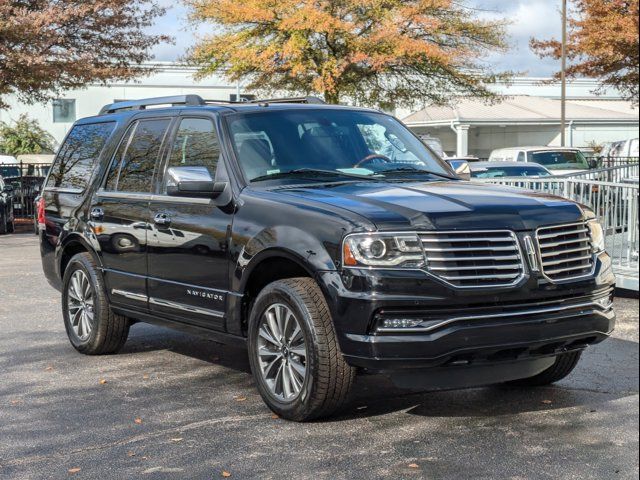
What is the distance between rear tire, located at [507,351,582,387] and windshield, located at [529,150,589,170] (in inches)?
747

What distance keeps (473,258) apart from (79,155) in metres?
4.39

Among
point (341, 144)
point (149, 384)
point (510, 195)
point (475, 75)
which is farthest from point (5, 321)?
point (475, 75)

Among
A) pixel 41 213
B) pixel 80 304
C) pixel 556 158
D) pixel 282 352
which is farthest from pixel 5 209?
pixel 282 352

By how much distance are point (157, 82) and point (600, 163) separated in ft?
84.2

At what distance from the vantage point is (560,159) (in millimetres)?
26031

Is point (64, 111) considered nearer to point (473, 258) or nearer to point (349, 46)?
point (349, 46)

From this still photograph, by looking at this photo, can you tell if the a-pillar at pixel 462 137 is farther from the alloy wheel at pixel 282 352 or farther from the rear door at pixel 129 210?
the alloy wheel at pixel 282 352

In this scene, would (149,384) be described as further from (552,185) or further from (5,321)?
(552,185)

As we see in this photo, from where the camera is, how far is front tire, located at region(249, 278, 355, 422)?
5.86m

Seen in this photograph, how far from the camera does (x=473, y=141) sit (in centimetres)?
5500

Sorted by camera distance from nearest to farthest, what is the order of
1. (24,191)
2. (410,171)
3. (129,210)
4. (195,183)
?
(195,183), (410,171), (129,210), (24,191)

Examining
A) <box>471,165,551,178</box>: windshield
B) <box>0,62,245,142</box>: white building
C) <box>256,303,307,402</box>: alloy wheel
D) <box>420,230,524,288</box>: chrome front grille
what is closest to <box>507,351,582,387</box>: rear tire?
<box>420,230,524,288</box>: chrome front grille

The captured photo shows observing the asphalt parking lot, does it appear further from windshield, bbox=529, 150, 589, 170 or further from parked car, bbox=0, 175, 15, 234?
windshield, bbox=529, 150, 589, 170

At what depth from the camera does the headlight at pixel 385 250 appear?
5.65m
